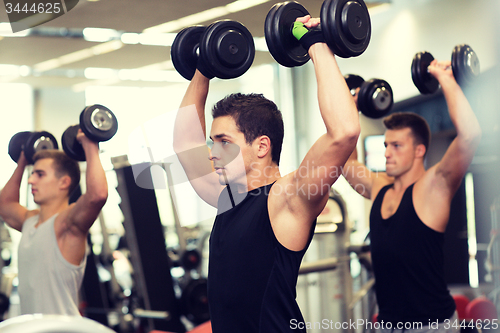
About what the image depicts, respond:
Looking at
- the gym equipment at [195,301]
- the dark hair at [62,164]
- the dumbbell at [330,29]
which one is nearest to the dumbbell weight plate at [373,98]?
the dumbbell at [330,29]

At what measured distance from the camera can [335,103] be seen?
1055 mm

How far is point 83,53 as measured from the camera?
17.4ft

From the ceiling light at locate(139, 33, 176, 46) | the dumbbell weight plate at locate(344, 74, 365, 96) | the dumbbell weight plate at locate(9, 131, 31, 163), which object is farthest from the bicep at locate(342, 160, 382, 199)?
the ceiling light at locate(139, 33, 176, 46)

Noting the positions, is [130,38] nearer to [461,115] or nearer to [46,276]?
[46,276]

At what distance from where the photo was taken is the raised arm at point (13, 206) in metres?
2.35

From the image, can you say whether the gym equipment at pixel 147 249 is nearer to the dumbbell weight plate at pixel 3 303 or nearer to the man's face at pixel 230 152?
the dumbbell weight plate at pixel 3 303

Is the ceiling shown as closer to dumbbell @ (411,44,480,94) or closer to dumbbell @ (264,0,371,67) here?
dumbbell @ (411,44,480,94)

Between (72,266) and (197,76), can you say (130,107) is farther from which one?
(197,76)

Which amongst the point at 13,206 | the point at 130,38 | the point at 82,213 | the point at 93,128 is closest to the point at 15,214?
the point at 13,206

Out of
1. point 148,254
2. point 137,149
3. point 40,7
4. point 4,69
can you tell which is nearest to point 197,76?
point 137,149

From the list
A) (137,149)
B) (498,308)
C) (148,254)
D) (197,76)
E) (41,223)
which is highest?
(197,76)

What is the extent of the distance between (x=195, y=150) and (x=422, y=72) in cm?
111

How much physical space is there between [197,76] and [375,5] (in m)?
3.65

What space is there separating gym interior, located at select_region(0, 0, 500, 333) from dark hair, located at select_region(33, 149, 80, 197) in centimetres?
23
